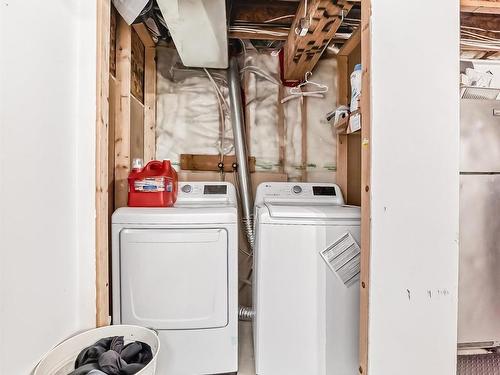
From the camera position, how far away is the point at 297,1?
1961 millimetres

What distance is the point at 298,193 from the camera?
2127mm

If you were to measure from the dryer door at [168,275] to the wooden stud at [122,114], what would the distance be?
0.43 meters

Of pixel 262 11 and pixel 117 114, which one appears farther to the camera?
pixel 262 11

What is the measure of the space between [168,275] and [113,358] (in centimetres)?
46

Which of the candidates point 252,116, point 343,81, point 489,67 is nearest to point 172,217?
point 252,116

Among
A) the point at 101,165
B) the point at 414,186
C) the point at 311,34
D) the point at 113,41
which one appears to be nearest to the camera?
the point at 414,186

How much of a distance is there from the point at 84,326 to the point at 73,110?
945 mm

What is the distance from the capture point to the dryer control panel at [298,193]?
82.9 inches

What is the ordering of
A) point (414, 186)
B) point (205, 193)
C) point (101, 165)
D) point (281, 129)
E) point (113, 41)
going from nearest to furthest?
point (414, 186) < point (101, 165) < point (113, 41) < point (205, 193) < point (281, 129)

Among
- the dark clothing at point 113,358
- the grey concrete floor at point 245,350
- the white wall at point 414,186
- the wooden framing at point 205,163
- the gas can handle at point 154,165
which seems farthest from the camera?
the wooden framing at point 205,163

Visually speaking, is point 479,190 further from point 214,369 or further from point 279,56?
point 214,369

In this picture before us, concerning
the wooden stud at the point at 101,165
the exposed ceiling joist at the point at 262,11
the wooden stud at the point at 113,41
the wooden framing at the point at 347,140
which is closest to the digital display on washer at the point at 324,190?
the wooden framing at the point at 347,140

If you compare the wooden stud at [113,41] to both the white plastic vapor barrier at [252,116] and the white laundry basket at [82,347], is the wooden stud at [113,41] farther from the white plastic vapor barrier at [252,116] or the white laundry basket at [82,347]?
the white laundry basket at [82,347]

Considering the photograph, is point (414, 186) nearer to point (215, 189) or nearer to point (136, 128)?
point (215, 189)
